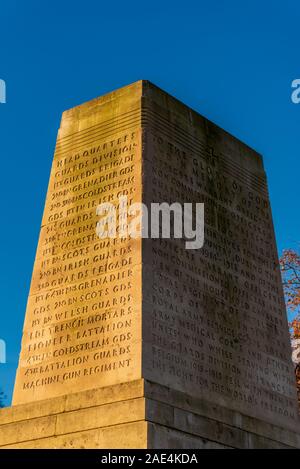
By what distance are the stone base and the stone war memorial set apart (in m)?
0.02

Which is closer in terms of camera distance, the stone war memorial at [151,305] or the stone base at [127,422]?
the stone base at [127,422]

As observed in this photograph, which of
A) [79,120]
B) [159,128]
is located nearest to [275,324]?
[159,128]

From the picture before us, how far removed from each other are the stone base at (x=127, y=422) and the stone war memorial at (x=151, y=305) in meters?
0.02

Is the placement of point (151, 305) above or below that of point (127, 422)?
above

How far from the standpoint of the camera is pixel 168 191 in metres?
14.5

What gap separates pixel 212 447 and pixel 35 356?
372 centimetres

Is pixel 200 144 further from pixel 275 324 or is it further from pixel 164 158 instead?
pixel 275 324

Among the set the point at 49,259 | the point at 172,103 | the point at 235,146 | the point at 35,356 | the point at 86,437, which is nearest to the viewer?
the point at 86,437

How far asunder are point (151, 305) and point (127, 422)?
2.17 metres

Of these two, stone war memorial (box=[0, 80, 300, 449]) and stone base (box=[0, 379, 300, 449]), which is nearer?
stone base (box=[0, 379, 300, 449])

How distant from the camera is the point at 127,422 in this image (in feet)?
38.1

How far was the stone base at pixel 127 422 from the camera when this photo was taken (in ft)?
38.0

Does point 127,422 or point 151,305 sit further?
point 151,305

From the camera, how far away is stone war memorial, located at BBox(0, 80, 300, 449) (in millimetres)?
12344
